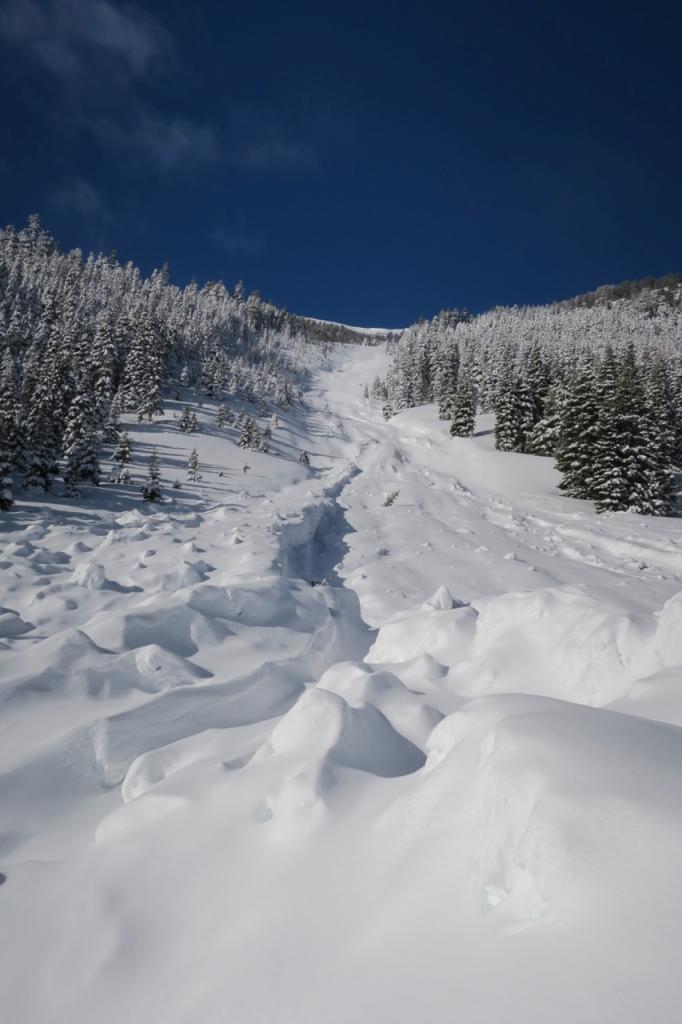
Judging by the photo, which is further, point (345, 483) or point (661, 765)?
point (345, 483)

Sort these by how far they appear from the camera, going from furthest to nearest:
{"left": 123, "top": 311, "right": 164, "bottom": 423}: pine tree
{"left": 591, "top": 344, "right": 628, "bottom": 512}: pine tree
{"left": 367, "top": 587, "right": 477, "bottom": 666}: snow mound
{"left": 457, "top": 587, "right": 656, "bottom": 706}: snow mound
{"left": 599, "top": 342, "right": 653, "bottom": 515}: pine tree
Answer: {"left": 123, "top": 311, "right": 164, "bottom": 423}: pine tree → {"left": 599, "top": 342, "right": 653, "bottom": 515}: pine tree → {"left": 591, "top": 344, "right": 628, "bottom": 512}: pine tree → {"left": 367, "top": 587, "right": 477, "bottom": 666}: snow mound → {"left": 457, "top": 587, "right": 656, "bottom": 706}: snow mound

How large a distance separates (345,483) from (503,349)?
58290mm

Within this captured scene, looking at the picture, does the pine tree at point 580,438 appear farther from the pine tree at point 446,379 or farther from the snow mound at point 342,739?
the snow mound at point 342,739

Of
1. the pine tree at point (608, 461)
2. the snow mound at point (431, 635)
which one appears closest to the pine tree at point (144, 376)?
the pine tree at point (608, 461)

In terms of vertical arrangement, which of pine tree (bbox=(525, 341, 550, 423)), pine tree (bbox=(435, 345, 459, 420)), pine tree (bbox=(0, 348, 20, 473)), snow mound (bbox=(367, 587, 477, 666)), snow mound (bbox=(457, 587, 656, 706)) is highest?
pine tree (bbox=(435, 345, 459, 420))

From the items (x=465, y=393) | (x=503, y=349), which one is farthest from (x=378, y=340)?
(x=465, y=393)

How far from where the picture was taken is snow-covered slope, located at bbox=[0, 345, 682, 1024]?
5.00ft

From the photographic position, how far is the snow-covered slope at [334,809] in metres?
1.53

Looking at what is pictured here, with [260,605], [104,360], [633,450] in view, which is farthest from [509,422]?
[104,360]

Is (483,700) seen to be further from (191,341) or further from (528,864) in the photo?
(191,341)

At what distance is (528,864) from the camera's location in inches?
65.9

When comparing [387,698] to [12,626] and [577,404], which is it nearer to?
[12,626]

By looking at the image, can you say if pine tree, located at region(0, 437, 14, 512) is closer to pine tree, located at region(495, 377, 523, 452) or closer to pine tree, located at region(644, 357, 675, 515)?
pine tree, located at region(644, 357, 675, 515)

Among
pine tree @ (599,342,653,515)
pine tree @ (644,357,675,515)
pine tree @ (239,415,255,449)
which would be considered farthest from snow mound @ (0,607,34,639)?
pine tree @ (239,415,255,449)
